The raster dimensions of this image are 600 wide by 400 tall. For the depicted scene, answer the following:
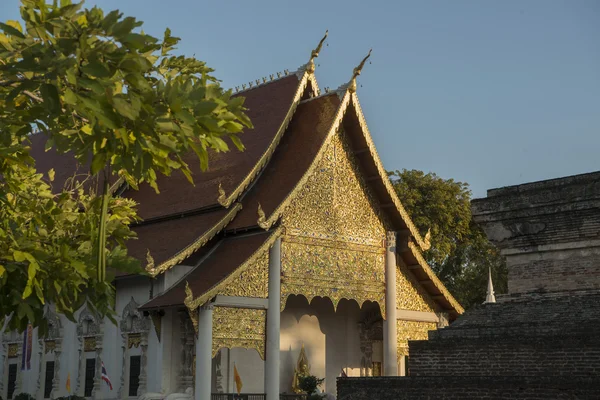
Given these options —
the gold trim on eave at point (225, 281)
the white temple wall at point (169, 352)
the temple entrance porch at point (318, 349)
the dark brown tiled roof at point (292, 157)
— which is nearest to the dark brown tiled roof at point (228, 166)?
the dark brown tiled roof at point (292, 157)

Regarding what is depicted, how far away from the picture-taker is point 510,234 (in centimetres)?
1013

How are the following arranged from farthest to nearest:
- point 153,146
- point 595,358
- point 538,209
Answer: point 538,209 → point 595,358 → point 153,146

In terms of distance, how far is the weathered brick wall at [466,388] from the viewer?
850 centimetres

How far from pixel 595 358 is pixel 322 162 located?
999 cm

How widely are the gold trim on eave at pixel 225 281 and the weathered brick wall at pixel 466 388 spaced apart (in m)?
4.71

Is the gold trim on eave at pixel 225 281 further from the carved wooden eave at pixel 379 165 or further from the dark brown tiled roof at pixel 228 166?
the carved wooden eave at pixel 379 165

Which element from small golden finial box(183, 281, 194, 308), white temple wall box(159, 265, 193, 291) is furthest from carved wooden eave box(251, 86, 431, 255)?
small golden finial box(183, 281, 194, 308)

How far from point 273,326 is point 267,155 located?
12.0ft

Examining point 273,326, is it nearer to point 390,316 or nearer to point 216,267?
point 216,267

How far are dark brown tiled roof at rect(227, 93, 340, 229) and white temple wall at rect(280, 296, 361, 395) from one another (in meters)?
2.62

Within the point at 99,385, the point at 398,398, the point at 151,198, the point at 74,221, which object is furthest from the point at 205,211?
the point at 74,221

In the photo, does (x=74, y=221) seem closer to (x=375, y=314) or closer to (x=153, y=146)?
(x=153, y=146)

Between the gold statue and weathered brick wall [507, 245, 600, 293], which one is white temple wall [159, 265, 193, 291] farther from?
weathered brick wall [507, 245, 600, 293]

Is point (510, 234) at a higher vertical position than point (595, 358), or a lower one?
higher
